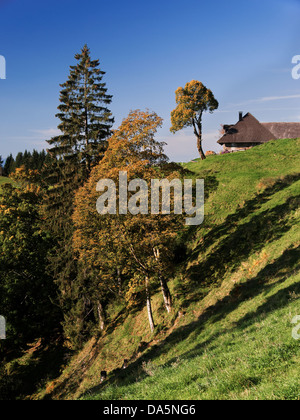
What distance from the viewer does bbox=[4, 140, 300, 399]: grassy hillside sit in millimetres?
7715

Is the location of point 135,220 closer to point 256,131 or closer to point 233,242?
point 233,242

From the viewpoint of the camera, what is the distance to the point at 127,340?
26.2 meters

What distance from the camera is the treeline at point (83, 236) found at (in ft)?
70.1

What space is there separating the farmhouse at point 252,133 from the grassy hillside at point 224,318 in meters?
22.2

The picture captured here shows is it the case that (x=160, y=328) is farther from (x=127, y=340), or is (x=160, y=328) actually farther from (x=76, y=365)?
(x=76, y=365)

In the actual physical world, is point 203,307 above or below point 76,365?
above

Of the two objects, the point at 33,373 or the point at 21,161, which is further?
the point at 21,161

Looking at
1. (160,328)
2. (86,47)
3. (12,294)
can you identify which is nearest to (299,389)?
(160,328)

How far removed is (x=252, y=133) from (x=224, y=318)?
188ft

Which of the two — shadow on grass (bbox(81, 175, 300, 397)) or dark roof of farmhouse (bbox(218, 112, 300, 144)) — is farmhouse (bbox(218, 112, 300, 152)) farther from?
shadow on grass (bbox(81, 175, 300, 397))

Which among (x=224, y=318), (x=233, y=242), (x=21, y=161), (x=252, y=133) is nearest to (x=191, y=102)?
(x=252, y=133)

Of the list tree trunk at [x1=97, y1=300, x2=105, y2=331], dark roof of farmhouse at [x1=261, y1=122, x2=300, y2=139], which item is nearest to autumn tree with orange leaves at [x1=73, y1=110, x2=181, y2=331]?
tree trunk at [x1=97, y1=300, x2=105, y2=331]

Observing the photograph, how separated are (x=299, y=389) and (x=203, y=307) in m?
16.4

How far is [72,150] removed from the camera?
42.2 meters
